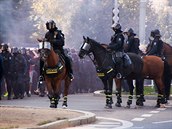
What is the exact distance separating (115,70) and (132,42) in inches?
66.5

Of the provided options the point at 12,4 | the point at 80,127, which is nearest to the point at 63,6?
the point at 12,4

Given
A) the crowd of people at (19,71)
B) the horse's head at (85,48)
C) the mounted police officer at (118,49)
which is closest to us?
the horse's head at (85,48)

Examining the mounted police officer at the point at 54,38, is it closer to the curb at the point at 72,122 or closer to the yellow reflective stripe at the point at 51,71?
the yellow reflective stripe at the point at 51,71

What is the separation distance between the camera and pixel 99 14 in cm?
8062

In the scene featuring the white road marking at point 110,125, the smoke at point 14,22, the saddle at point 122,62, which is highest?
the smoke at point 14,22

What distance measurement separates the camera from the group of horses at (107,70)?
68.4ft

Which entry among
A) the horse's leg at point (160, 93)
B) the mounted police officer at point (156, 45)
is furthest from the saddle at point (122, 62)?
the mounted police officer at point (156, 45)

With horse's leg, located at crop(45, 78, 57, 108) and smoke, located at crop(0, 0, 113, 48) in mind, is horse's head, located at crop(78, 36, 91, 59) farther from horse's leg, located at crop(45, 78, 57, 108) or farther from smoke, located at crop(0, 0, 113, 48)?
smoke, located at crop(0, 0, 113, 48)

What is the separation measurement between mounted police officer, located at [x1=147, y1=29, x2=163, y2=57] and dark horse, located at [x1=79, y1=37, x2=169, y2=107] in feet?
2.12

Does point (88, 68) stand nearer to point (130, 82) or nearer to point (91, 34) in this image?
point (130, 82)

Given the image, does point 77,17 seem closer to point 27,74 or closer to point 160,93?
point 27,74

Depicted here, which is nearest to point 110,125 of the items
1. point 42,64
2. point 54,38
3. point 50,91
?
point 50,91

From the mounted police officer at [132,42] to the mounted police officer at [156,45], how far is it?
52cm

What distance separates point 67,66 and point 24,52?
9.34 meters
